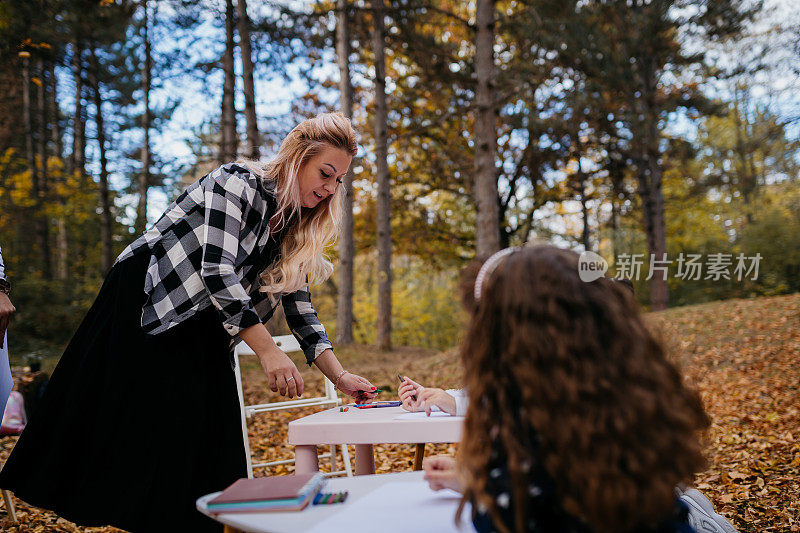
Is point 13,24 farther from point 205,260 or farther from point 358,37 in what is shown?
point 205,260

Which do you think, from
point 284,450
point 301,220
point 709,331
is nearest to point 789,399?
point 709,331

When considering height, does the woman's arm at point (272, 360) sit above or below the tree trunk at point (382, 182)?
below

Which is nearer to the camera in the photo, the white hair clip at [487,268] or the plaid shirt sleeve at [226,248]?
the white hair clip at [487,268]

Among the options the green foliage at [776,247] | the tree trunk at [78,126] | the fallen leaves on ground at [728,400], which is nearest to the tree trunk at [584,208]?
the green foliage at [776,247]

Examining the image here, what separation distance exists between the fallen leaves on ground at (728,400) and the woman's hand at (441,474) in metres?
0.55

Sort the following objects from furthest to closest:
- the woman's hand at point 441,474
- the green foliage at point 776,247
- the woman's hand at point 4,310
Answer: the green foliage at point 776,247 < the woman's hand at point 4,310 < the woman's hand at point 441,474

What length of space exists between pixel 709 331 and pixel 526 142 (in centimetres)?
797

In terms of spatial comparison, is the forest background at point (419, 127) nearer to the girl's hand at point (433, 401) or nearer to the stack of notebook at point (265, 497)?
the girl's hand at point (433, 401)

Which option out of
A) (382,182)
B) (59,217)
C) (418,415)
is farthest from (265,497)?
(59,217)

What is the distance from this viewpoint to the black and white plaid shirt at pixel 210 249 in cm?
→ 174

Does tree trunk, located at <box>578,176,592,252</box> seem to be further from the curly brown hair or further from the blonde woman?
the curly brown hair

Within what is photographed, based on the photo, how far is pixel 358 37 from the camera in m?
13.7

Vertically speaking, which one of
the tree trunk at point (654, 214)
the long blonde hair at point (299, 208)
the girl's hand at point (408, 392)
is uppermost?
the tree trunk at point (654, 214)

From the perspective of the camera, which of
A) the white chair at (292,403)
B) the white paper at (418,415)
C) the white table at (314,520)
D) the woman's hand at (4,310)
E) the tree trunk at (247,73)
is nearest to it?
the white table at (314,520)
